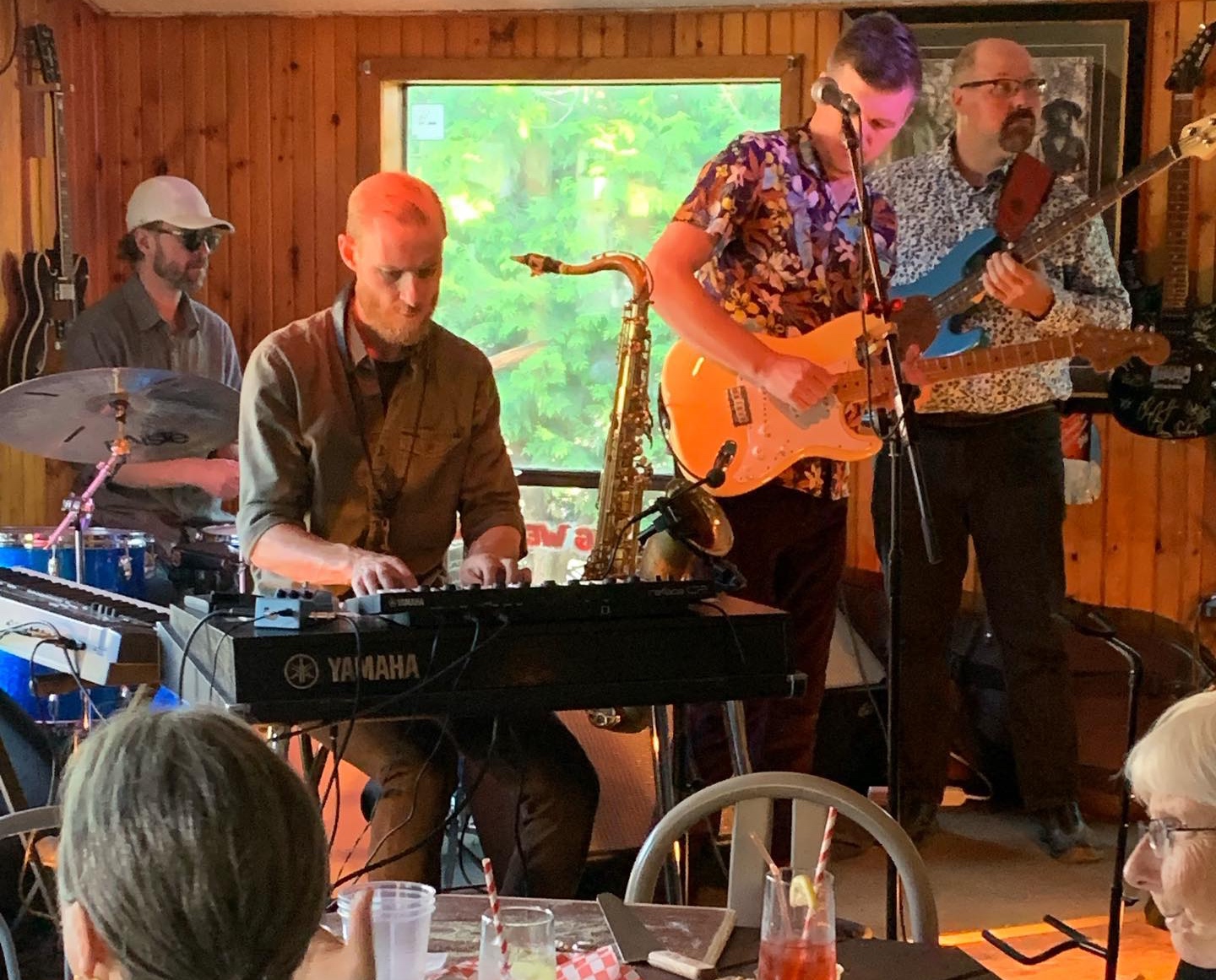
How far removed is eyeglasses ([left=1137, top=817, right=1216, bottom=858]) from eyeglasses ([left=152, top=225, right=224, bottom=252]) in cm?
347

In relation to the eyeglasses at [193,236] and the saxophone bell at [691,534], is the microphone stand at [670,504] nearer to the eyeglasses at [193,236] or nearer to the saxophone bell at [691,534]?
the saxophone bell at [691,534]

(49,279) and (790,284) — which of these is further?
(49,279)

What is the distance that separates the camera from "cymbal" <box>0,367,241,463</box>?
3.15 meters

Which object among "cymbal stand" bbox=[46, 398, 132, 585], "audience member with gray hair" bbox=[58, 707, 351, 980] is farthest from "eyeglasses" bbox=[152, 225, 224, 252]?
"audience member with gray hair" bbox=[58, 707, 351, 980]

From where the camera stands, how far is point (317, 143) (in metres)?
4.60

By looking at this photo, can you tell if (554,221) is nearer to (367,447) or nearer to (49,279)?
(49,279)

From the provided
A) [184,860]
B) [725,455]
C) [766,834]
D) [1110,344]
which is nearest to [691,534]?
[725,455]

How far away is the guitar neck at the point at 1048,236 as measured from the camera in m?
3.19

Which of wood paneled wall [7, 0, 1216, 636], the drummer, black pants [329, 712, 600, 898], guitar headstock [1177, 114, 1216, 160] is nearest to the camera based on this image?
black pants [329, 712, 600, 898]

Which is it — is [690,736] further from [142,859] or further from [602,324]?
[142,859]

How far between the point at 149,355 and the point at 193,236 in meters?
0.41

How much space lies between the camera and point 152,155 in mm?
4672

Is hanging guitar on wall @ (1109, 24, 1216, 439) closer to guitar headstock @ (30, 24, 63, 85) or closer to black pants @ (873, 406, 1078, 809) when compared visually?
black pants @ (873, 406, 1078, 809)

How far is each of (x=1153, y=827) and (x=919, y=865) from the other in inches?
11.4
